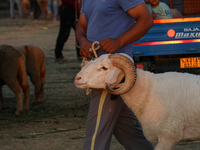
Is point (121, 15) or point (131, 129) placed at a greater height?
point (121, 15)

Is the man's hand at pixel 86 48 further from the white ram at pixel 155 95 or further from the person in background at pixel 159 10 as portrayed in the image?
the person in background at pixel 159 10

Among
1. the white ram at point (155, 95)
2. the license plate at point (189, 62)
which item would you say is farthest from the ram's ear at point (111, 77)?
the license plate at point (189, 62)

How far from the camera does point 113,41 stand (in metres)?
3.08

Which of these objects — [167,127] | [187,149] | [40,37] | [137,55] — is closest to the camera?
[167,127]

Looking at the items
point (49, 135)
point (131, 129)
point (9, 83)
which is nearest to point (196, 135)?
point (131, 129)

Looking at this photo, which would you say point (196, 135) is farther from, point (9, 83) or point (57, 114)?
point (9, 83)

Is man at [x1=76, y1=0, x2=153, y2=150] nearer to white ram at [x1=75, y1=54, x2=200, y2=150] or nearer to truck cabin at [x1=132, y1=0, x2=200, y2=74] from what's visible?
white ram at [x1=75, y1=54, x2=200, y2=150]

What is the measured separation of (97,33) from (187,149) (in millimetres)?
2122

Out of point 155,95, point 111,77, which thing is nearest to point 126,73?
point 111,77

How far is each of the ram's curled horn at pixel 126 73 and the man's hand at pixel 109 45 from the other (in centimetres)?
8

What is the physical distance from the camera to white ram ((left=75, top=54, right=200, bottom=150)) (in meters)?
3.05

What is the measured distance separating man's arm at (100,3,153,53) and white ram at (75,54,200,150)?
0.09 m

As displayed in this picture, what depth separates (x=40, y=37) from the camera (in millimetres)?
19250

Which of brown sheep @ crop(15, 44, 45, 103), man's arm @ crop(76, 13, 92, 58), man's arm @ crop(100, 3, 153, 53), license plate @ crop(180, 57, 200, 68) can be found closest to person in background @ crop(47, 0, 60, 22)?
brown sheep @ crop(15, 44, 45, 103)
